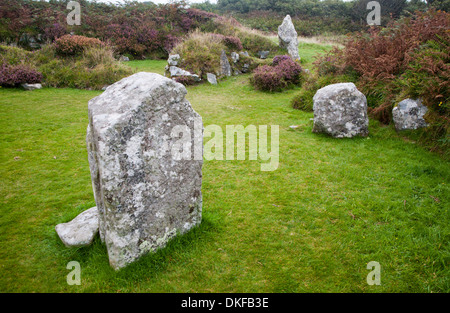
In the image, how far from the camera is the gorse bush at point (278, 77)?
12684mm

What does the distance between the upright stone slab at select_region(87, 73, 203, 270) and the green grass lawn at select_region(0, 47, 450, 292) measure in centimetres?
37

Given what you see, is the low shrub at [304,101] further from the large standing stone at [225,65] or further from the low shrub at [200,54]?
the large standing stone at [225,65]

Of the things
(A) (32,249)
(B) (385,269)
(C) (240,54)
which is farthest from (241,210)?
(C) (240,54)

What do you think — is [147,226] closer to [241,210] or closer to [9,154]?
[241,210]

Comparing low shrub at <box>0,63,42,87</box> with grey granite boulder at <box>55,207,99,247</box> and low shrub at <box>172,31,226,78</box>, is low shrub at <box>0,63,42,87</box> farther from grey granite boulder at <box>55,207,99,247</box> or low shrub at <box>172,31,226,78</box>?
grey granite boulder at <box>55,207,99,247</box>

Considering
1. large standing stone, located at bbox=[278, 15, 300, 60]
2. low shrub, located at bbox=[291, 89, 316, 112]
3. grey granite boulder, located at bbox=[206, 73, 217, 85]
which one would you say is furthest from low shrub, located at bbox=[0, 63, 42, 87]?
large standing stone, located at bbox=[278, 15, 300, 60]

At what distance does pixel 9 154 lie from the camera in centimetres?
600

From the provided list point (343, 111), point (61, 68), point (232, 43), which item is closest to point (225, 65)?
point (232, 43)

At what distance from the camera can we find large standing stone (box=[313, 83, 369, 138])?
687cm

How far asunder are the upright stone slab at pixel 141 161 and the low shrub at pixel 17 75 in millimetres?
11378

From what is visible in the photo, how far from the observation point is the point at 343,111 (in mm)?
6875

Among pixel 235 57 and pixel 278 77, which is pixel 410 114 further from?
pixel 235 57

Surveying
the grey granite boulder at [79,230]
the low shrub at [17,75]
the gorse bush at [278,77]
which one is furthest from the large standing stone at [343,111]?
the low shrub at [17,75]
